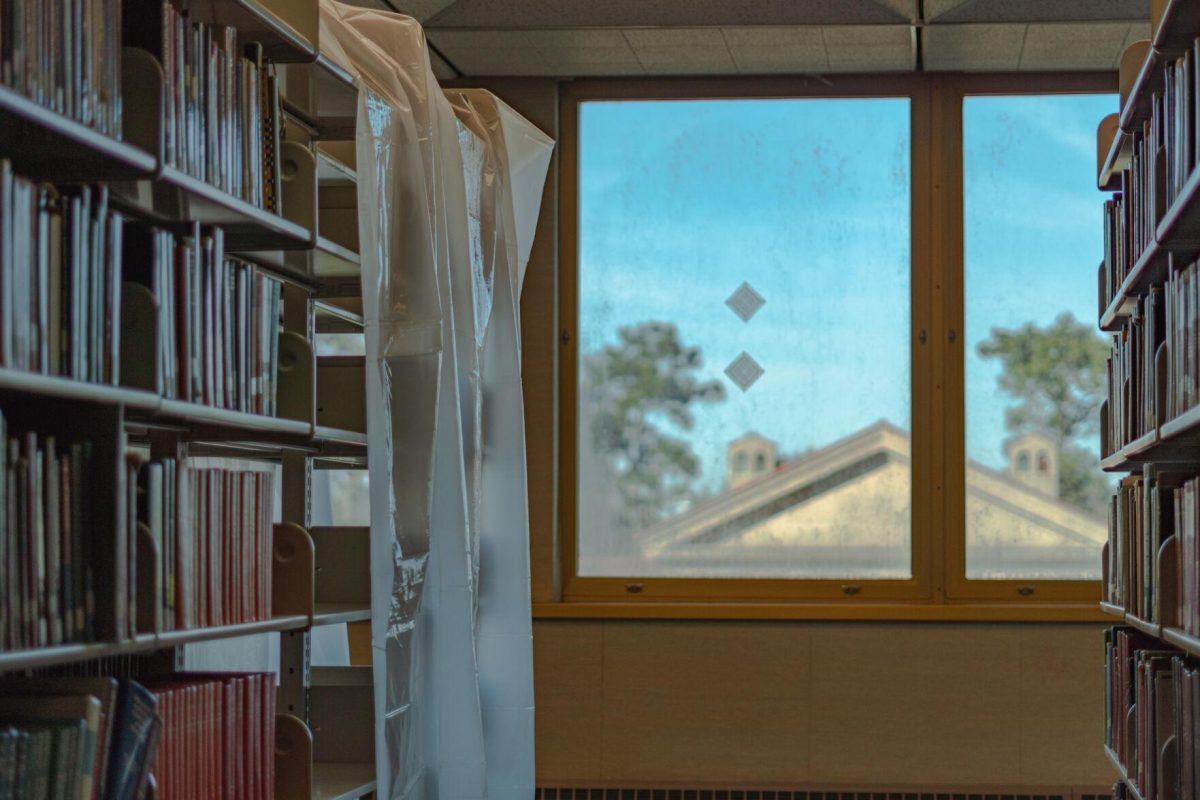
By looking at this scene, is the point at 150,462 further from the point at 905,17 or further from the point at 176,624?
the point at 905,17

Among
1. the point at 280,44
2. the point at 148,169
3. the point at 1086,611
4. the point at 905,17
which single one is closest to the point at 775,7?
the point at 905,17

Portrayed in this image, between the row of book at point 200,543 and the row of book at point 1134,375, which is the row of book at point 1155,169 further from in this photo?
the row of book at point 200,543

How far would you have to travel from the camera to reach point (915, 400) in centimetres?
447

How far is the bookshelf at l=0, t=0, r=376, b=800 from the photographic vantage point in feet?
6.07

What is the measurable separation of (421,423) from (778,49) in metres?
1.87

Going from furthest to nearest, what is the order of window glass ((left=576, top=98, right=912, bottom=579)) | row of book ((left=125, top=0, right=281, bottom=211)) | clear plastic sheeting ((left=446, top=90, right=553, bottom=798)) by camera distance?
window glass ((left=576, top=98, right=912, bottom=579)), clear plastic sheeting ((left=446, top=90, right=553, bottom=798)), row of book ((left=125, top=0, right=281, bottom=211))

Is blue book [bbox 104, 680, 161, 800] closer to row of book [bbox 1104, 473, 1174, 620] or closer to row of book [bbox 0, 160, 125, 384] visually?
row of book [bbox 0, 160, 125, 384]

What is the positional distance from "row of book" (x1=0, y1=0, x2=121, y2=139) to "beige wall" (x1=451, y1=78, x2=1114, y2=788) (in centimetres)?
269

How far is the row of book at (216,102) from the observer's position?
7.25 feet

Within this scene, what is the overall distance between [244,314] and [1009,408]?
9.06 feet

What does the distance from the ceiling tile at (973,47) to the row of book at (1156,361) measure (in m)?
1.30

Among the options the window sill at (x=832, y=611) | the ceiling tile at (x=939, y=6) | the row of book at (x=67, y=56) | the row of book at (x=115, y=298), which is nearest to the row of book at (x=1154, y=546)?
the window sill at (x=832, y=611)

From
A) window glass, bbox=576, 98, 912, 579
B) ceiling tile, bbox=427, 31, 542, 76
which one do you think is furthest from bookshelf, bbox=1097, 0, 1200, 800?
ceiling tile, bbox=427, 31, 542, 76

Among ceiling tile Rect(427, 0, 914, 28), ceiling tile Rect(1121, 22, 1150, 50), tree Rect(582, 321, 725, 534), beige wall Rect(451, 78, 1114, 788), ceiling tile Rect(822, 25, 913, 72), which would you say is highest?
ceiling tile Rect(427, 0, 914, 28)
